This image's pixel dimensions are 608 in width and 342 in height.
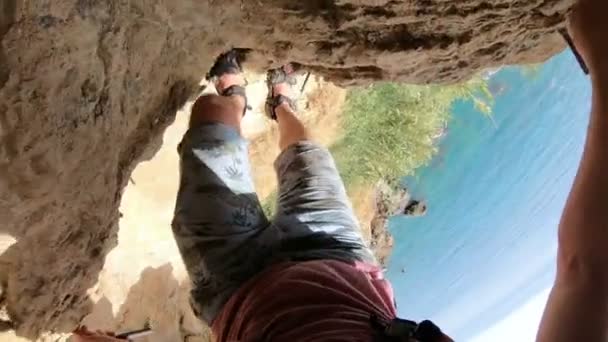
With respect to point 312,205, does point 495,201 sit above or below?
below

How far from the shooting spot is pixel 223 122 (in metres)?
1.34

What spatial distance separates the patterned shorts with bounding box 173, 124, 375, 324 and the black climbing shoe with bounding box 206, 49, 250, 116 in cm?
10

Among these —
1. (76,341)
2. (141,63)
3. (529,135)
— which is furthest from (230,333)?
(529,135)

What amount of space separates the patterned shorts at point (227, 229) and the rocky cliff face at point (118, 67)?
0.18 m

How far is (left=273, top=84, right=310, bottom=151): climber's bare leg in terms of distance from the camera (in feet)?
5.05

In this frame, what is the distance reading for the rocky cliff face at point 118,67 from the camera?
71 centimetres

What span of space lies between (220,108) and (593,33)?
73 cm

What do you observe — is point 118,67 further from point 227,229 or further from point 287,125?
point 287,125

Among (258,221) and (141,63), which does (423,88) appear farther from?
(141,63)

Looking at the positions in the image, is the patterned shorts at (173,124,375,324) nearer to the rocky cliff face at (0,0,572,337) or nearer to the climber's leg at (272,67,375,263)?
the climber's leg at (272,67,375,263)

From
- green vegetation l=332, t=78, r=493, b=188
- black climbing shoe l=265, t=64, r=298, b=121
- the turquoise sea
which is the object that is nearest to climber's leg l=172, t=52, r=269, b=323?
black climbing shoe l=265, t=64, r=298, b=121

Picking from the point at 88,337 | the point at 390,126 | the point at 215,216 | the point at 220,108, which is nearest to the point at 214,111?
the point at 220,108

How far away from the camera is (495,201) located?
3.99 metres

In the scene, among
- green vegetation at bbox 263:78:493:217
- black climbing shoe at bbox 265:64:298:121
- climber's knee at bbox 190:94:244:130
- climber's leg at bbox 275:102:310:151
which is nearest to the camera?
climber's knee at bbox 190:94:244:130
